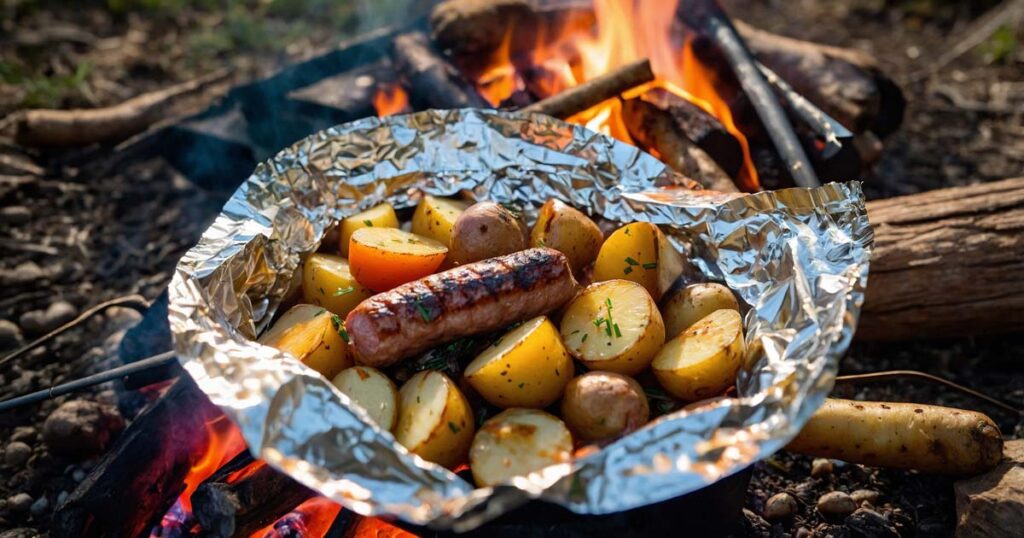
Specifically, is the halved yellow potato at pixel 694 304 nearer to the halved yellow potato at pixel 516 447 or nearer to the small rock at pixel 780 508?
the halved yellow potato at pixel 516 447

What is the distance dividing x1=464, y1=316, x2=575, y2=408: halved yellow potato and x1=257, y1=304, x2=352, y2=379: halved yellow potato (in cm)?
41

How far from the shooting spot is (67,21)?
6.33 m

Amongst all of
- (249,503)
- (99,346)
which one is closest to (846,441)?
(249,503)

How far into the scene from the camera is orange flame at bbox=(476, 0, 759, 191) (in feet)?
13.2

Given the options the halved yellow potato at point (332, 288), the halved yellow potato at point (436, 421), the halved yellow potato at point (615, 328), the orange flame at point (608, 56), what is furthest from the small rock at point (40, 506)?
the orange flame at point (608, 56)

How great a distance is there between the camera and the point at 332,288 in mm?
2477

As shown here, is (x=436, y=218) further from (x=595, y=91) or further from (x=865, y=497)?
(x=865, y=497)

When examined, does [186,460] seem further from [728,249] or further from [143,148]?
[143,148]

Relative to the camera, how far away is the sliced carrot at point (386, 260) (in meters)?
2.35

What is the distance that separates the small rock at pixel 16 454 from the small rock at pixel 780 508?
110 inches

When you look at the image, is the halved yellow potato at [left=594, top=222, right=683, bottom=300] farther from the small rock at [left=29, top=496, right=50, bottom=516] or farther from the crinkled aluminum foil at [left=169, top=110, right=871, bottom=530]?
the small rock at [left=29, top=496, right=50, bottom=516]

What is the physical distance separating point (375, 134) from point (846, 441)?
2.06 metres

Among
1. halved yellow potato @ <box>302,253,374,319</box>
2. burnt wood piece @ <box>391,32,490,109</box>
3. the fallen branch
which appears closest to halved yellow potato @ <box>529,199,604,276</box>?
halved yellow potato @ <box>302,253,374,319</box>

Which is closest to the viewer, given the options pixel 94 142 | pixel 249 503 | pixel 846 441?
pixel 249 503
